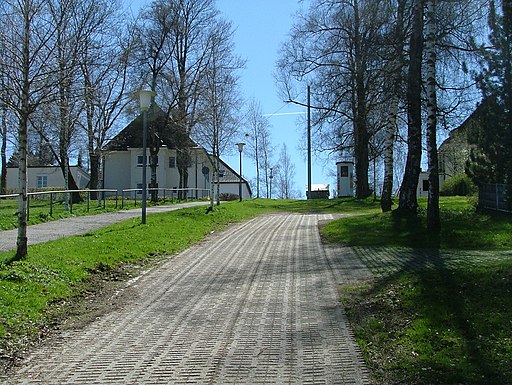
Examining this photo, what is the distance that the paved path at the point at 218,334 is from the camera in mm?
5688

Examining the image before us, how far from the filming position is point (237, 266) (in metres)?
12.1

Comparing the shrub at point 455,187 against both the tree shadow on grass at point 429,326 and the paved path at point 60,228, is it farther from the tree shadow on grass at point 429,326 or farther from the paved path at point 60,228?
the tree shadow on grass at point 429,326

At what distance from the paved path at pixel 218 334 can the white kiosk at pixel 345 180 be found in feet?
108

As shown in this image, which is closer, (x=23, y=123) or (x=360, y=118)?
(x=23, y=123)

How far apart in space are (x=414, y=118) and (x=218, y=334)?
43.9 feet

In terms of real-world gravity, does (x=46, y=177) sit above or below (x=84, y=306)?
above

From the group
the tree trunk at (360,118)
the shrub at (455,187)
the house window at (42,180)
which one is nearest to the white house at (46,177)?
the house window at (42,180)

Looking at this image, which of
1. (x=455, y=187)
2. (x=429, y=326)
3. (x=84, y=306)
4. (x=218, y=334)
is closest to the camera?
(x=429, y=326)

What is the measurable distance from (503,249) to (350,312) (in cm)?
722

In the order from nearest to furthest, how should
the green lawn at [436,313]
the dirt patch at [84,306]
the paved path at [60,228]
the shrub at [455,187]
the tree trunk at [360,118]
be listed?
the green lawn at [436,313]
the dirt patch at [84,306]
the paved path at [60,228]
the tree trunk at [360,118]
the shrub at [455,187]

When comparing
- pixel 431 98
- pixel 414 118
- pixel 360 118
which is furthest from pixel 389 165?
pixel 431 98

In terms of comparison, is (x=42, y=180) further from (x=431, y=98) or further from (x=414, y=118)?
(x=431, y=98)

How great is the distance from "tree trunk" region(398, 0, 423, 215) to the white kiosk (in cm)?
2467

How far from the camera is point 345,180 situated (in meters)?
44.8
